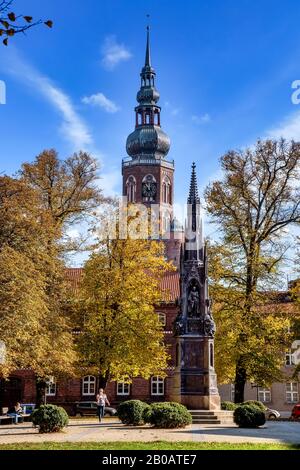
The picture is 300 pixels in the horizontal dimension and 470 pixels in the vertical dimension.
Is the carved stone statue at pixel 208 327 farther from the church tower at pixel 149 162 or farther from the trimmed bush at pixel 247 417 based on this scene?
the church tower at pixel 149 162

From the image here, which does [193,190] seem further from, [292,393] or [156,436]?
[292,393]

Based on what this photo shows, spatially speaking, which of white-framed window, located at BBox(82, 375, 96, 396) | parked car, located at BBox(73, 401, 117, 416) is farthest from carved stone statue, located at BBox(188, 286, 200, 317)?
white-framed window, located at BBox(82, 375, 96, 396)

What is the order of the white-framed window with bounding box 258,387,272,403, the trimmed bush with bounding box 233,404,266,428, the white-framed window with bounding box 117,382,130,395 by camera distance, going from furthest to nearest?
the white-framed window with bounding box 258,387,272,403 → the white-framed window with bounding box 117,382,130,395 → the trimmed bush with bounding box 233,404,266,428

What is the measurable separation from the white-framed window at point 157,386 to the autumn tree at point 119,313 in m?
12.2

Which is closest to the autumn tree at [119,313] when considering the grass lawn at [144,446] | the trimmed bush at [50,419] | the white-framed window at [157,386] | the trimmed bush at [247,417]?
the trimmed bush at [247,417]

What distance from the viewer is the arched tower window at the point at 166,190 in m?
75.8

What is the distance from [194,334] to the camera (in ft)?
82.1

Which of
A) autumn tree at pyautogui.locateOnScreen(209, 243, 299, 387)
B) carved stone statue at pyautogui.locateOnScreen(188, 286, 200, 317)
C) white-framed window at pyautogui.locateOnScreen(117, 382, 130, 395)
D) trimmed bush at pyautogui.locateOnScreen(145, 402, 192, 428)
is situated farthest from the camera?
white-framed window at pyautogui.locateOnScreen(117, 382, 130, 395)

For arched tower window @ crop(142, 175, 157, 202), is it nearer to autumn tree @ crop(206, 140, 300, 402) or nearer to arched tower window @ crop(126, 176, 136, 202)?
arched tower window @ crop(126, 176, 136, 202)

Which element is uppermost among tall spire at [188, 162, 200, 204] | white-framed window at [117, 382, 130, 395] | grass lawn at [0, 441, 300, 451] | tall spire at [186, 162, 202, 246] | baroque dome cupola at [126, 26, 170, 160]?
baroque dome cupola at [126, 26, 170, 160]

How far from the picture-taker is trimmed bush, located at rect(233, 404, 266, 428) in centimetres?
2205

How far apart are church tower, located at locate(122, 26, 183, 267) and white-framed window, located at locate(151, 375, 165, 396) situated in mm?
28981

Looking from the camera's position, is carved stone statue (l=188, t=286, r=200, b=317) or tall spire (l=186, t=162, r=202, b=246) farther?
tall spire (l=186, t=162, r=202, b=246)

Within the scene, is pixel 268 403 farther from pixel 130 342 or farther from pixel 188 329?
pixel 188 329
